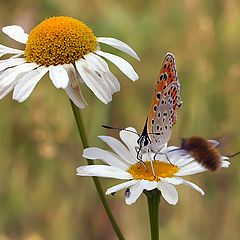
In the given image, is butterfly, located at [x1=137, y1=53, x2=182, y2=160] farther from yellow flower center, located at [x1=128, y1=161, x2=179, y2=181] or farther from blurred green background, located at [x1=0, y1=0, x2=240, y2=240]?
blurred green background, located at [x1=0, y1=0, x2=240, y2=240]

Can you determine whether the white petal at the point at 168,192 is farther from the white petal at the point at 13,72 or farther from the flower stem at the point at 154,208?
the white petal at the point at 13,72

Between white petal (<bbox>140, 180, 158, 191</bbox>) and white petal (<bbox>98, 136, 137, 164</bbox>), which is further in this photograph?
white petal (<bbox>98, 136, 137, 164</bbox>)

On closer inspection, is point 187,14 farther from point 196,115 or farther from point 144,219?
point 144,219

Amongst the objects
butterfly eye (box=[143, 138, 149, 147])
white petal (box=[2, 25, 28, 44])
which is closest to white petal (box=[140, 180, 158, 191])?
butterfly eye (box=[143, 138, 149, 147])

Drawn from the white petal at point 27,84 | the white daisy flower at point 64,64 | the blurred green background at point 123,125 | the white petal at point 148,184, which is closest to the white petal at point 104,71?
the white daisy flower at point 64,64

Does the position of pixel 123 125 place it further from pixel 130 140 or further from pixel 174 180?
pixel 174 180

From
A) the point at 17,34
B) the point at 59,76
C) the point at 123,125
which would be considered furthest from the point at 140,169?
the point at 123,125

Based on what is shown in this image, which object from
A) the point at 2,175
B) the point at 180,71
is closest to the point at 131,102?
the point at 180,71

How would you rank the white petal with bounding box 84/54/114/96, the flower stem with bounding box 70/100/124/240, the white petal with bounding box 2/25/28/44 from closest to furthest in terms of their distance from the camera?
the flower stem with bounding box 70/100/124/240
the white petal with bounding box 84/54/114/96
the white petal with bounding box 2/25/28/44
